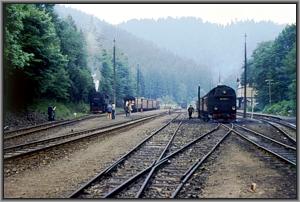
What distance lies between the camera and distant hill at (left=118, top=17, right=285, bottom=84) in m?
8.28

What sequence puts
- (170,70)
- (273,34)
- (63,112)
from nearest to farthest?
(273,34)
(170,70)
(63,112)

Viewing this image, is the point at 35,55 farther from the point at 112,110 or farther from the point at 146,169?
the point at 112,110

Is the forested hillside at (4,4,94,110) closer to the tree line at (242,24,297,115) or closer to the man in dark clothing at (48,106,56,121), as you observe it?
the man in dark clothing at (48,106,56,121)

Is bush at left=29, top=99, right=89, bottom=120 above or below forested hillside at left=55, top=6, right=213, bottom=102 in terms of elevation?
below

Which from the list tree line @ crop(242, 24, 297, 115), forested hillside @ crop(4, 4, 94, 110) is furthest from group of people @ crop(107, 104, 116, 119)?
tree line @ crop(242, 24, 297, 115)

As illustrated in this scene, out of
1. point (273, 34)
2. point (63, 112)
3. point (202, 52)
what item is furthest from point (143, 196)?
point (63, 112)

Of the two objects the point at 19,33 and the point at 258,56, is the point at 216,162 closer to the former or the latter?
the point at 258,56

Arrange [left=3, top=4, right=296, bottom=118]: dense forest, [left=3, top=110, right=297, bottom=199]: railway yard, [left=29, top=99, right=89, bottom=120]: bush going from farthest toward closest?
[left=29, top=99, right=89, bottom=120]: bush → [left=3, top=4, right=296, bottom=118]: dense forest → [left=3, top=110, right=297, bottom=199]: railway yard

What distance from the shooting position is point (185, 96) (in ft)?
55.9

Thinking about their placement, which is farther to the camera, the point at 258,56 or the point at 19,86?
the point at 258,56

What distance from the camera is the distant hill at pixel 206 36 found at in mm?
8281

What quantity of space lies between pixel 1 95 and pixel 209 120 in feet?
71.6

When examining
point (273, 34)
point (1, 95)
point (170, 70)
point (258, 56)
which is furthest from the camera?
point (170, 70)

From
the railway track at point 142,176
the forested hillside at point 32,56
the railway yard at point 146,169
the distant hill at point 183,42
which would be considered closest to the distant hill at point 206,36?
the distant hill at point 183,42
